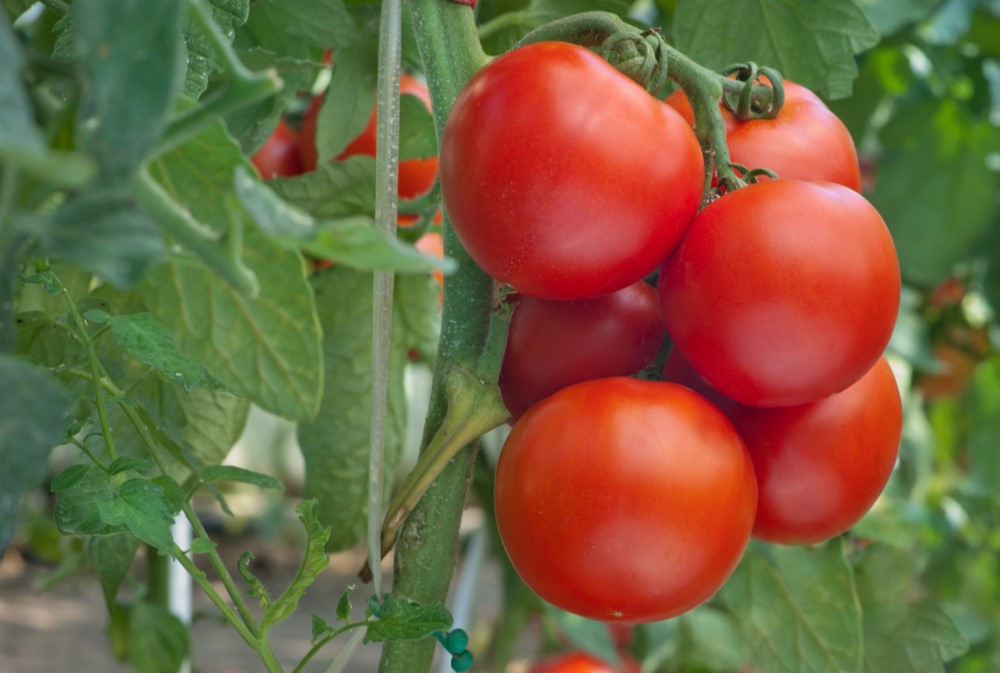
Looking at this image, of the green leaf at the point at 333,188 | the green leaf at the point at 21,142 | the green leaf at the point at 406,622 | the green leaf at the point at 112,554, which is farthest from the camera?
the green leaf at the point at 333,188

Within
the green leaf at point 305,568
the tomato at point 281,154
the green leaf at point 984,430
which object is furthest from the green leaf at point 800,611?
the green leaf at point 984,430

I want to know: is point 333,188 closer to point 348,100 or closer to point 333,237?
point 348,100

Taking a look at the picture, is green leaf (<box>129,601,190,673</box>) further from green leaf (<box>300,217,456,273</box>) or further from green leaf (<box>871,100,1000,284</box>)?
green leaf (<box>871,100,1000,284</box>)

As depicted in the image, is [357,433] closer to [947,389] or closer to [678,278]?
[678,278]

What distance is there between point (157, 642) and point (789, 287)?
53 cm

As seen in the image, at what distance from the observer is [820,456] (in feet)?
1.57

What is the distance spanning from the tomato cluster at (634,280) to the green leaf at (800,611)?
0.21 m

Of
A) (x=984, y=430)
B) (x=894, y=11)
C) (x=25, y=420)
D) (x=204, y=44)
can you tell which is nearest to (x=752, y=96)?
(x=204, y=44)

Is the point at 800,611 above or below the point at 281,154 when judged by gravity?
below

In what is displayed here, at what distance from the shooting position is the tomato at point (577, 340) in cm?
50

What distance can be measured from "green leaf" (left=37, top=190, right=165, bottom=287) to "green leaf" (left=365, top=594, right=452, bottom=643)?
228mm

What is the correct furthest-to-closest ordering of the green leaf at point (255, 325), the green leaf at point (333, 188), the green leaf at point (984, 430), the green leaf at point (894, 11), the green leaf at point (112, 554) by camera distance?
the green leaf at point (984, 430) < the green leaf at point (894, 11) < the green leaf at point (333, 188) < the green leaf at point (112, 554) < the green leaf at point (255, 325)

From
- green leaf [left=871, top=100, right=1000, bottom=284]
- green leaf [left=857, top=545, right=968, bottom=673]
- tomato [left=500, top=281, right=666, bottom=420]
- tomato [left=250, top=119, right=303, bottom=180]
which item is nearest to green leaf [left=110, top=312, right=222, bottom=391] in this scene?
tomato [left=500, top=281, right=666, bottom=420]

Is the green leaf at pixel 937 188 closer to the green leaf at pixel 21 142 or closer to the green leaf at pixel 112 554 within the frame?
the green leaf at pixel 112 554
